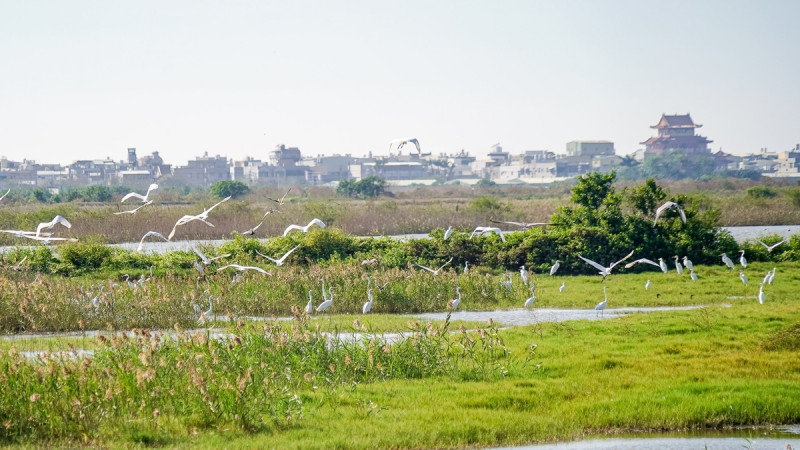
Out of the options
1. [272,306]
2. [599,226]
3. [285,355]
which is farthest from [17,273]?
[599,226]

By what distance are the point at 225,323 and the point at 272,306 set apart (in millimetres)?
1790

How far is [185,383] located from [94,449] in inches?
68.4

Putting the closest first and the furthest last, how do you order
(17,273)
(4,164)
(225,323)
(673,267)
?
(225,323), (17,273), (673,267), (4,164)

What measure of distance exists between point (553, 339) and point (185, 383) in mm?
7266

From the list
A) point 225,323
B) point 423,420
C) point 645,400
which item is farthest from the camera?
point 225,323

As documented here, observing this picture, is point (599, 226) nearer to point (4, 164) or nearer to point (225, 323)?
point (225, 323)

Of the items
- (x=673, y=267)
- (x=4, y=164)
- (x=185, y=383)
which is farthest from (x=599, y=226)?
(x=4, y=164)

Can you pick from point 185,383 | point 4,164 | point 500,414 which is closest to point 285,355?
point 185,383

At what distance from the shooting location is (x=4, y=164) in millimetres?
197875

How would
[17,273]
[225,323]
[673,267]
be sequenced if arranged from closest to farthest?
[225,323], [17,273], [673,267]

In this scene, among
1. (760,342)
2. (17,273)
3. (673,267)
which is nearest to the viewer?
(760,342)

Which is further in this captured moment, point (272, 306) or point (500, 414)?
point (272, 306)

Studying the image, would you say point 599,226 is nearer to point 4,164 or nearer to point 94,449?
point 94,449

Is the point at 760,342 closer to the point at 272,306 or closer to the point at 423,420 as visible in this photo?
the point at 423,420
